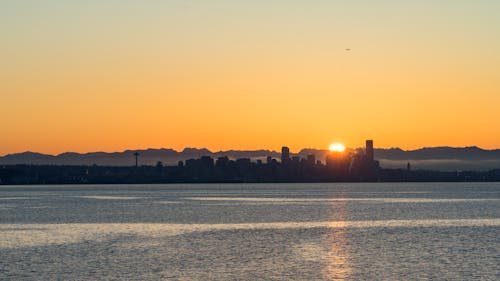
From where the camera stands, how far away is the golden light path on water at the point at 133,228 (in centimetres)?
9244

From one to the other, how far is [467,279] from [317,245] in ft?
92.4

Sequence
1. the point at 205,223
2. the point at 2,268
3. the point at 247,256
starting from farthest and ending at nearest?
1. the point at 205,223
2. the point at 247,256
3. the point at 2,268

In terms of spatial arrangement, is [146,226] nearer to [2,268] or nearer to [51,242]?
[51,242]

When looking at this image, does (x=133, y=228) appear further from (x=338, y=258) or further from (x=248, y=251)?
(x=338, y=258)

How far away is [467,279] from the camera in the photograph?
5869 centimetres

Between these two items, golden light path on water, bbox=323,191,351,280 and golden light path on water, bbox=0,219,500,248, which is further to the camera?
golden light path on water, bbox=0,219,500,248

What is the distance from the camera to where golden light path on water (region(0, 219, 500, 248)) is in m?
92.4

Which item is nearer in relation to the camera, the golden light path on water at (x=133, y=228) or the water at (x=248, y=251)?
the water at (x=248, y=251)

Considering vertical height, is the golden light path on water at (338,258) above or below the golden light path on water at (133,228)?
below

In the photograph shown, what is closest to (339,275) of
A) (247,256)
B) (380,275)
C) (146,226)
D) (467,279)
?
(380,275)

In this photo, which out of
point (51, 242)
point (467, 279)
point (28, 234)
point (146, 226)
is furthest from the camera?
point (146, 226)

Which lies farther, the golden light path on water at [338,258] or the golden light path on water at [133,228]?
A: the golden light path on water at [133,228]

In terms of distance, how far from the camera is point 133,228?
366 feet

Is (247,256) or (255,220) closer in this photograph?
(247,256)
